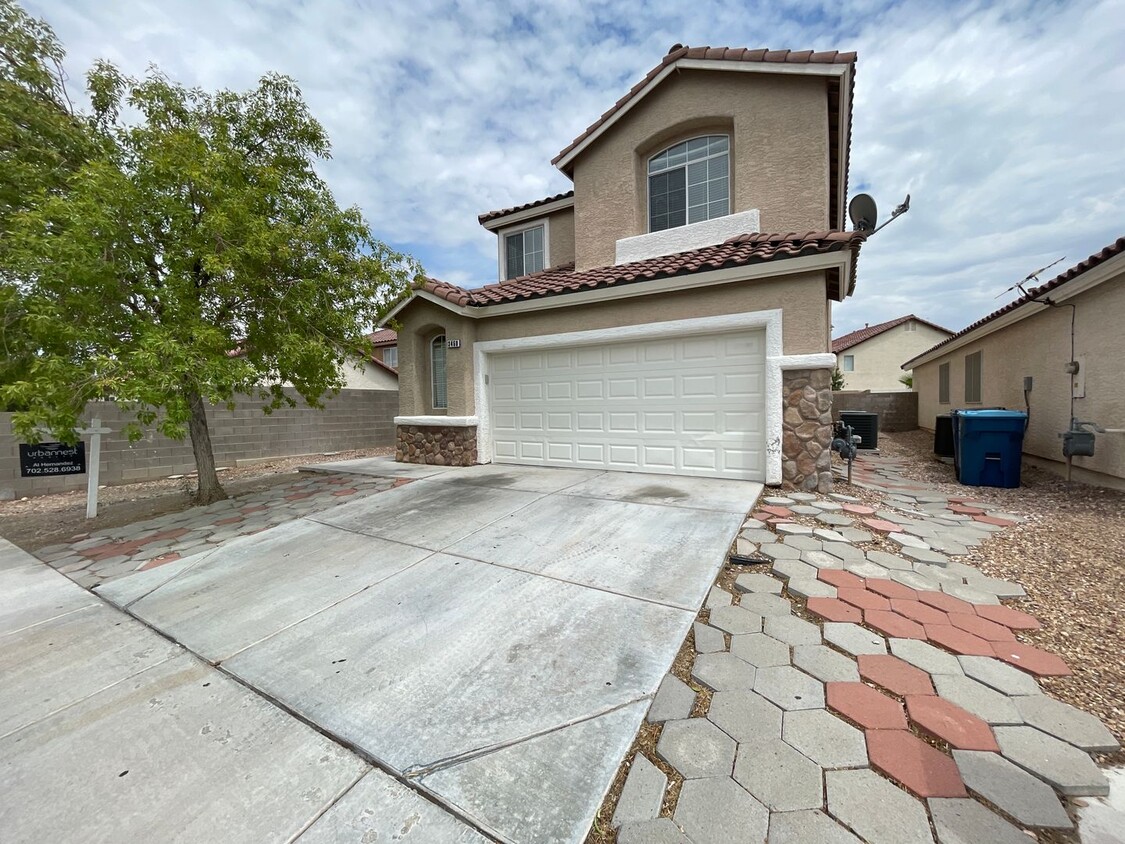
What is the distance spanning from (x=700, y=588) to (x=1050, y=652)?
184 cm

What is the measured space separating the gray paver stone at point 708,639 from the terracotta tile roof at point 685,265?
15.8ft

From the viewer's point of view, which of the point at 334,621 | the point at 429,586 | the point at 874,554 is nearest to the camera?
the point at 334,621

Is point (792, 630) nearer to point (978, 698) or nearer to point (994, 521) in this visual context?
point (978, 698)

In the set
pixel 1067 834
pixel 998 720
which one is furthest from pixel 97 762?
pixel 998 720

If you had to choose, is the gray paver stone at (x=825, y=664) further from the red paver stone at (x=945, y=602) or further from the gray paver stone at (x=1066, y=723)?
the red paver stone at (x=945, y=602)

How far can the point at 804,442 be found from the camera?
5.69 metres

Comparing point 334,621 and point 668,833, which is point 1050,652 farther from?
point 334,621

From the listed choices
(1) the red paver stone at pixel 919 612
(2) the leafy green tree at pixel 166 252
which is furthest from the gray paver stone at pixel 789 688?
(2) the leafy green tree at pixel 166 252

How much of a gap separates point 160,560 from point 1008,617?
6.83 m

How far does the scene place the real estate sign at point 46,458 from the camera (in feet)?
23.2

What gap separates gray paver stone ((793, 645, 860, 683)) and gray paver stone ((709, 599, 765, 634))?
0.28m

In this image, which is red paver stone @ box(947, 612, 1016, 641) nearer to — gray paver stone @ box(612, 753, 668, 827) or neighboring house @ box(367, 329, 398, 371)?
gray paver stone @ box(612, 753, 668, 827)

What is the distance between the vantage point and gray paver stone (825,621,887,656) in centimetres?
240

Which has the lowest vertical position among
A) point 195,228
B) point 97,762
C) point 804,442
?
point 97,762
